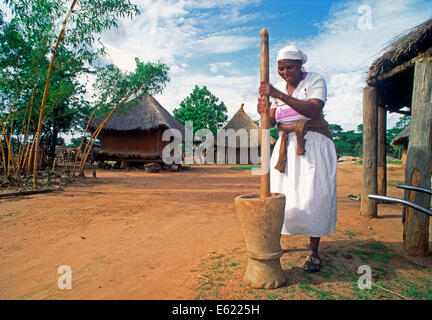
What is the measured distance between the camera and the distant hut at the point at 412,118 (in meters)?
2.78

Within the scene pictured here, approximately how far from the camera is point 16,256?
8.82ft

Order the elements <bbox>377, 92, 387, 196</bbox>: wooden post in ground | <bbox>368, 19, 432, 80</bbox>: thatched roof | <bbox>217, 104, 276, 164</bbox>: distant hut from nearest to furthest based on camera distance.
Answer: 1. <bbox>368, 19, 432, 80</bbox>: thatched roof
2. <bbox>377, 92, 387, 196</bbox>: wooden post in ground
3. <bbox>217, 104, 276, 164</bbox>: distant hut

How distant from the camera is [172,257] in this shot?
2.66 metres

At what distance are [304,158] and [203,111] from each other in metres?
25.6

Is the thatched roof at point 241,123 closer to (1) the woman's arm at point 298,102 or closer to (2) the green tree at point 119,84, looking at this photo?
(2) the green tree at point 119,84

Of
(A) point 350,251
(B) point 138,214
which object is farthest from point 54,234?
(A) point 350,251

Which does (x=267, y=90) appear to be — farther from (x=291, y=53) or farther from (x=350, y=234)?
(x=350, y=234)

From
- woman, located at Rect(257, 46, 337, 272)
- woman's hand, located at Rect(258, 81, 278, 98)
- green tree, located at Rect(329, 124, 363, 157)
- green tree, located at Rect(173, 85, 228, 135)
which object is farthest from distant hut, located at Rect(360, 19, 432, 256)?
green tree, located at Rect(329, 124, 363, 157)

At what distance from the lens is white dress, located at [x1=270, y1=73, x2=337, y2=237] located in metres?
2.18

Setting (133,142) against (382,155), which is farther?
(133,142)

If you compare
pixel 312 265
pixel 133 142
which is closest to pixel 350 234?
pixel 312 265

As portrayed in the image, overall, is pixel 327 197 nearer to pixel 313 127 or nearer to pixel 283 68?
pixel 313 127

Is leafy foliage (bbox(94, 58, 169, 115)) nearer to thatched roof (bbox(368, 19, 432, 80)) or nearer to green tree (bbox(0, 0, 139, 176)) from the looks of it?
green tree (bbox(0, 0, 139, 176))
